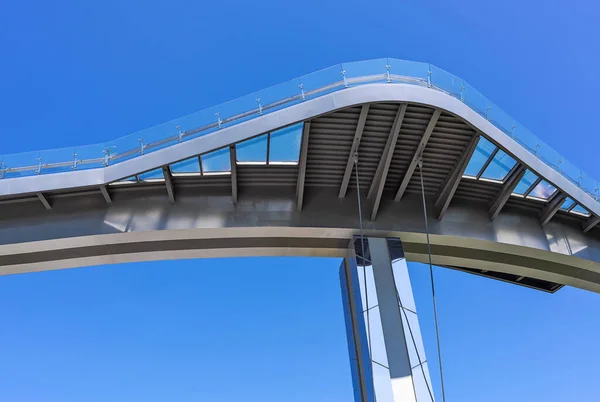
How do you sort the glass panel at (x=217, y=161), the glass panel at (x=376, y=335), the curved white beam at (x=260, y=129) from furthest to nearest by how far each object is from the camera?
the glass panel at (x=217, y=161), the curved white beam at (x=260, y=129), the glass panel at (x=376, y=335)

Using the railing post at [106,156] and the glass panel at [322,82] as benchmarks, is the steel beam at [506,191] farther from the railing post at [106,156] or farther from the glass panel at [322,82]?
the railing post at [106,156]

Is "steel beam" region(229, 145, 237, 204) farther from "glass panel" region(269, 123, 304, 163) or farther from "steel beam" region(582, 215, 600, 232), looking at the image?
"steel beam" region(582, 215, 600, 232)

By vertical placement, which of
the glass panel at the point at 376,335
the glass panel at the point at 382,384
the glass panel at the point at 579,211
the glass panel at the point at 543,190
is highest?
the glass panel at the point at 543,190

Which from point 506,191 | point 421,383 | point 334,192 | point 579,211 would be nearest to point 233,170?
point 334,192

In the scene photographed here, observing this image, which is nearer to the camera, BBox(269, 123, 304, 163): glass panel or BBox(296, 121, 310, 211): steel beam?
BBox(296, 121, 310, 211): steel beam

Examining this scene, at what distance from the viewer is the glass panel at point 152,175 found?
665 inches

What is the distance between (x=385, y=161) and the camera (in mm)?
17078

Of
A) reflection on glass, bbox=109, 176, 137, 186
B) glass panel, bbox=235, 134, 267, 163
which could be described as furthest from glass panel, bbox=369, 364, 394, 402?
reflection on glass, bbox=109, 176, 137, 186

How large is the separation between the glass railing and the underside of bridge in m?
0.66

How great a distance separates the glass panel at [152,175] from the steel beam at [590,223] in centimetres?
1383

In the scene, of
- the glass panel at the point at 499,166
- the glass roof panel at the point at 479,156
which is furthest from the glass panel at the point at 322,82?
the glass panel at the point at 499,166

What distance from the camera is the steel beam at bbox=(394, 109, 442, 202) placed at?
635 inches

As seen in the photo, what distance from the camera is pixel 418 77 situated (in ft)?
54.2

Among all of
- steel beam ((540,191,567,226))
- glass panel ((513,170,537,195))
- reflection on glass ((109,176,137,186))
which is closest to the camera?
reflection on glass ((109,176,137,186))
